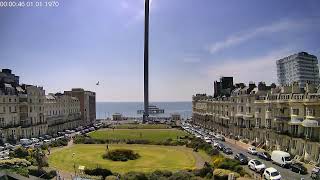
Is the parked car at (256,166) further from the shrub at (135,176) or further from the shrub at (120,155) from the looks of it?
the shrub at (120,155)

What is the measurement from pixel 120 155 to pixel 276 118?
26.6 metres

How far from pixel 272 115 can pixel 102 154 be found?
2989 cm

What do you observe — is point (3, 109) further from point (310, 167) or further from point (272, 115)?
point (310, 167)

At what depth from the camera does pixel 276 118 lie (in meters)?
66.4

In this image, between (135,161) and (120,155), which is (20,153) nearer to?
(120,155)

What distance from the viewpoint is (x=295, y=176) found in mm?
47656

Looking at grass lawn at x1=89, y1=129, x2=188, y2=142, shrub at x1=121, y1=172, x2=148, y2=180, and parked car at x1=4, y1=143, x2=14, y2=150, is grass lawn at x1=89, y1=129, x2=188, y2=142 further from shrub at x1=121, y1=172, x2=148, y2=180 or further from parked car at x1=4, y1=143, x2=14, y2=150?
shrub at x1=121, y1=172, x2=148, y2=180

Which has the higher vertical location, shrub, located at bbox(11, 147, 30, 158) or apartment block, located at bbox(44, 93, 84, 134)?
apartment block, located at bbox(44, 93, 84, 134)

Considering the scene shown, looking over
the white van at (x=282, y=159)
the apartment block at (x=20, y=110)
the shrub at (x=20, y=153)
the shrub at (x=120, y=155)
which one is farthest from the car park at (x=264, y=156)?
the apartment block at (x=20, y=110)

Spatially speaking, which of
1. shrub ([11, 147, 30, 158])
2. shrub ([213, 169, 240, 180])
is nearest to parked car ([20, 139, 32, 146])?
shrub ([11, 147, 30, 158])

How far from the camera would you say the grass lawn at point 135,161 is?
53.3 metres

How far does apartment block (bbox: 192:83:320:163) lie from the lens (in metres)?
55.9

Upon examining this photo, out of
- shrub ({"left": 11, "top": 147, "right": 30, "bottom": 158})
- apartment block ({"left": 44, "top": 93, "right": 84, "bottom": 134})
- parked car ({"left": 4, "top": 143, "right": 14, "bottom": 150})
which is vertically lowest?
parked car ({"left": 4, "top": 143, "right": 14, "bottom": 150})

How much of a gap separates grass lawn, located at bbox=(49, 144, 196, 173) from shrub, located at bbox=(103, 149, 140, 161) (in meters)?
0.98
